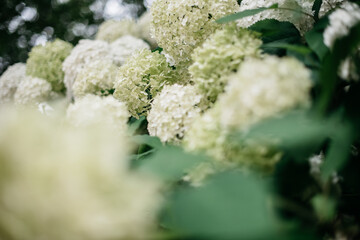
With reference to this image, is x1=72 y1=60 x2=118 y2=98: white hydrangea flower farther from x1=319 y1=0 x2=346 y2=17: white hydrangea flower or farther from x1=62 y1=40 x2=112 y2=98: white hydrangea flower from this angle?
x1=319 y1=0 x2=346 y2=17: white hydrangea flower

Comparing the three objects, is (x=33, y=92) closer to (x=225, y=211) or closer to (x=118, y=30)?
(x=118, y=30)

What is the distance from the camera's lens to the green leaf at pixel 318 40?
0.39m

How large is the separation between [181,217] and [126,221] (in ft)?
0.13

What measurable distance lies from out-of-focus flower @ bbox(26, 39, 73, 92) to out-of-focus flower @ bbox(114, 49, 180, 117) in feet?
1.84

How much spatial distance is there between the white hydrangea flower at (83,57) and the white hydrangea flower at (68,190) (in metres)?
0.79

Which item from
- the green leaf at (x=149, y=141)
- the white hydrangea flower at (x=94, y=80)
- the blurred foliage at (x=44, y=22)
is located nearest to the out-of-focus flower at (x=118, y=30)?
the white hydrangea flower at (x=94, y=80)

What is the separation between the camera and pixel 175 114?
0.49m

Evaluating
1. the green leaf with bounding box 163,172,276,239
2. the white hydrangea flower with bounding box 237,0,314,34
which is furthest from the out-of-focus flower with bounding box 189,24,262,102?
the green leaf with bounding box 163,172,276,239

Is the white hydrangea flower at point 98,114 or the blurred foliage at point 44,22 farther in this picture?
the blurred foliage at point 44,22

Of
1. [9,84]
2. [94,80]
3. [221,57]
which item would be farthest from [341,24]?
[9,84]

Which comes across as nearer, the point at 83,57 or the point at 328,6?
the point at 328,6

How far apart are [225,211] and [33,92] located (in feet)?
3.27

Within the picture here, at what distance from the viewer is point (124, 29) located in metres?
1.36

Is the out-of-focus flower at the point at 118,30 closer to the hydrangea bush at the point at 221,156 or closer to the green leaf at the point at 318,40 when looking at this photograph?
the hydrangea bush at the point at 221,156
